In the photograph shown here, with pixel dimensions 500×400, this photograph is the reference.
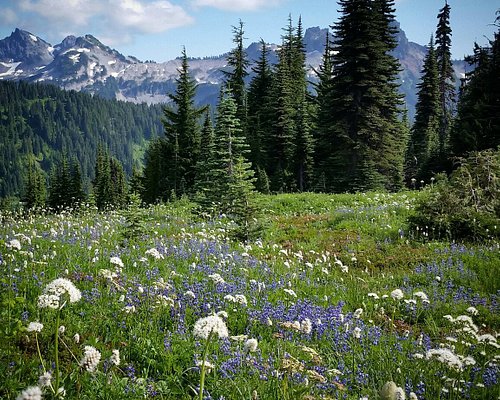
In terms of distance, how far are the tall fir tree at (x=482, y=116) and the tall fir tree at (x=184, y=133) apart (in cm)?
2510

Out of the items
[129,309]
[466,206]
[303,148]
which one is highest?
[303,148]

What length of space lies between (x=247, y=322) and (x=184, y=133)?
3695 centimetres

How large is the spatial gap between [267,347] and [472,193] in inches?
368

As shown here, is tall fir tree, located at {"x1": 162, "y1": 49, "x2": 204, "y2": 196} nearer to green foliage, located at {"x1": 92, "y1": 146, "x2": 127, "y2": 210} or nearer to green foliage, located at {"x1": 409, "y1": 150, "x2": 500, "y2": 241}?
green foliage, located at {"x1": 92, "y1": 146, "x2": 127, "y2": 210}

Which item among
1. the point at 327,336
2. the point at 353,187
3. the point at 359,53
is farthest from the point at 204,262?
the point at 359,53

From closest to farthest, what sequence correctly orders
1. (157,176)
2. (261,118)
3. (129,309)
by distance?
1. (129,309)
2. (261,118)
3. (157,176)

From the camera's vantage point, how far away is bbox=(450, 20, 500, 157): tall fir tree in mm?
22672

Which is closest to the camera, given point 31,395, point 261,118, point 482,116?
point 31,395

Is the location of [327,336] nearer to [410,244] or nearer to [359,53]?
[410,244]

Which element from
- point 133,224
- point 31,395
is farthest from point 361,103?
point 31,395

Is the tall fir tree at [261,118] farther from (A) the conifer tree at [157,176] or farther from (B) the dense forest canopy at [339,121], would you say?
(A) the conifer tree at [157,176]

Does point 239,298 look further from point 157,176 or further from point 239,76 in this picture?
point 157,176

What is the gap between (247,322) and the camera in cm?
515

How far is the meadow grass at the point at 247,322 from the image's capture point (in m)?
3.37
